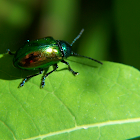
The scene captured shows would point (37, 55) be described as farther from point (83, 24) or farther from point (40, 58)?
point (83, 24)

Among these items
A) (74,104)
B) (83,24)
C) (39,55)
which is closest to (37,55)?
(39,55)

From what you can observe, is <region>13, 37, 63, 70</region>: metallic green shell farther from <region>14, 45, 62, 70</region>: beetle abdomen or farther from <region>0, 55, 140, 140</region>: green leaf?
<region>0, 55, 140, 140</region>: green leaf

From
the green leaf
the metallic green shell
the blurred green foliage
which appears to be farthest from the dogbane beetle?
the blurred green foliage

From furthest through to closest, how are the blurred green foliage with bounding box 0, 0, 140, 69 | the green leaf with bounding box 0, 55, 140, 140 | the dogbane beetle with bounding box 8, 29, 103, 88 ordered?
1. the blurred green foliage with bounding box 0, 0, 140, 69
2. the dogbane beetle with bounding box 8, 29, 103, 88
3. the green leaf with bounding box 0, 55, 140, 140

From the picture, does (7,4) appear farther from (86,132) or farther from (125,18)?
(86,132)

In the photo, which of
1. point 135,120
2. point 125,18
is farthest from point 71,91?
point 125,18

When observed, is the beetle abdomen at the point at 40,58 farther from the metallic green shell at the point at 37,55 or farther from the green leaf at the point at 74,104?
the green leaf at the point at 74,104
